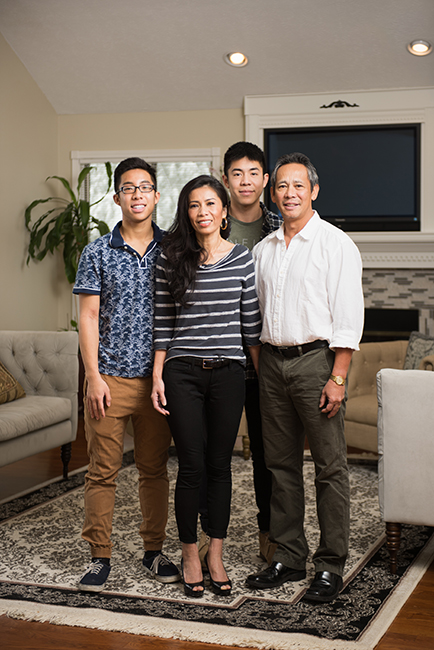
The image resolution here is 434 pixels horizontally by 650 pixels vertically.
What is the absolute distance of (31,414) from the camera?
3.21m

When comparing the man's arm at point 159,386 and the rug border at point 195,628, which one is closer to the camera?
the rug border at point 195,628

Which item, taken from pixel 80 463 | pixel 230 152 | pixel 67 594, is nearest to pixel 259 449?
pixel 67 594

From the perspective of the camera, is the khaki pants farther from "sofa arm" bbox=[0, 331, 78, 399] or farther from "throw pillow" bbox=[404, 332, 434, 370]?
"throw pillow" bbox=[404, 332, 434, 370]

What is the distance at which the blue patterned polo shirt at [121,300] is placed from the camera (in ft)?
6.79

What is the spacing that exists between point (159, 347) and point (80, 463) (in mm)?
2146

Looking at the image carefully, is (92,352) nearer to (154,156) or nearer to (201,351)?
(201,351)

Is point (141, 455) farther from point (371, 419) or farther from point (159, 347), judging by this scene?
point (371, 419)

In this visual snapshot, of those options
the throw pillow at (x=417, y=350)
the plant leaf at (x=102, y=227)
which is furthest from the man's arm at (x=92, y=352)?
the plant leaf at (x=102, y=227)

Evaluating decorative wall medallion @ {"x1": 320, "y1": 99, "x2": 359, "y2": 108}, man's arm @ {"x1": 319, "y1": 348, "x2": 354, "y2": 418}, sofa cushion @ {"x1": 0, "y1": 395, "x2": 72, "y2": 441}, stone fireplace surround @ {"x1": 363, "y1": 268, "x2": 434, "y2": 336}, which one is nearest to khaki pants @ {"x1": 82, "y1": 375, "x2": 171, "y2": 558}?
man's arm @ {"x1": 319, "y1": 348, "x2": 354, "y2": 418}

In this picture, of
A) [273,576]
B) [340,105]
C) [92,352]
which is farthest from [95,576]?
[340,105]

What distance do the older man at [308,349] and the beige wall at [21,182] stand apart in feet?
10.9

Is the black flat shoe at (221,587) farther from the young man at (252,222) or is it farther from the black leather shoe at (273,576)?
the young man at (252,222)

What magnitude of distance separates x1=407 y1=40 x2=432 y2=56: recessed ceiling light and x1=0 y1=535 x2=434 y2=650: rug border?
3.90 m

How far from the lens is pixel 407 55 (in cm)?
471
